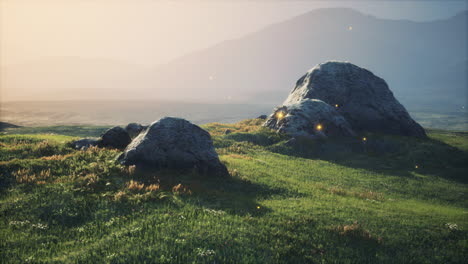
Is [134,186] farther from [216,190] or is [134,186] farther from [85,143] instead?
[85,143]

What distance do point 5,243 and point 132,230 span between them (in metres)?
Answer: 4.89

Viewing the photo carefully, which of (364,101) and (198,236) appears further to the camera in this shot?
(364,101)

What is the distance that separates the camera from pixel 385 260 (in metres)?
11.7

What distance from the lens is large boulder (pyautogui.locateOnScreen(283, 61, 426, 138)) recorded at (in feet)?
162

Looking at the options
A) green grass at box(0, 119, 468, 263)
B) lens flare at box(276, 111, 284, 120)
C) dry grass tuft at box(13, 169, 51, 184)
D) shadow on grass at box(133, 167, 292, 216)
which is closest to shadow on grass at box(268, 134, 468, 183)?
lens flare at box(276, 111, 284, 120)

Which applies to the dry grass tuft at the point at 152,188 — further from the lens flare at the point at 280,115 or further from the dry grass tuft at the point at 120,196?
the lens flare at the point at 280,115

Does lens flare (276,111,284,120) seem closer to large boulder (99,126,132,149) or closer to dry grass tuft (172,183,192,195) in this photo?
large boulder (99,126,132,149)

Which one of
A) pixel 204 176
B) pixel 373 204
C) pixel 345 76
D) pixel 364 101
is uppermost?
pixel 345 76

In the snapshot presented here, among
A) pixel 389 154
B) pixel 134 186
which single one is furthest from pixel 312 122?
pixel 134 186

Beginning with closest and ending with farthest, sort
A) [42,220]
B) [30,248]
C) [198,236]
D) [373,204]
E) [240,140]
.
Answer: [30,248] < [198,236] < [42,220] < [373,204] < [240,140]

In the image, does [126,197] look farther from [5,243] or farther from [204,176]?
[204,176]

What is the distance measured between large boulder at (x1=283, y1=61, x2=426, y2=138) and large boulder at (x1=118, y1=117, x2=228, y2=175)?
3410cm

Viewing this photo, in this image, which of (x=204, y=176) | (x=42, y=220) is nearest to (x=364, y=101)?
(x=204, y=176)

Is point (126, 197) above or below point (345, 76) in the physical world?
below
